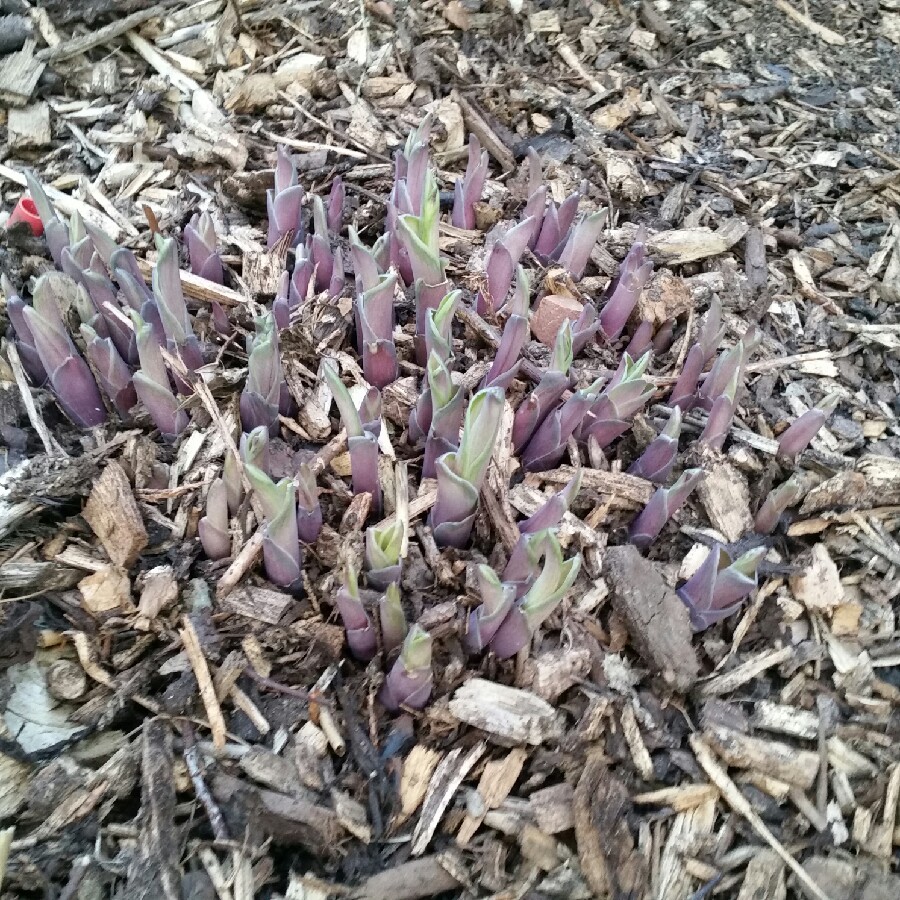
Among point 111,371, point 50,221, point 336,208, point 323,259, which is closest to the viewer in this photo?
point 111,371

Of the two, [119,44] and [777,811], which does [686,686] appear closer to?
[777,811]

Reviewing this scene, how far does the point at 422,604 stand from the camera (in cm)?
127

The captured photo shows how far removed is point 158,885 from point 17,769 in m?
0.27

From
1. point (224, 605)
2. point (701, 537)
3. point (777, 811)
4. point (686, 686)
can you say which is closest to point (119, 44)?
point (224, 605)

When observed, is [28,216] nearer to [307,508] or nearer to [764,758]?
[307,508]

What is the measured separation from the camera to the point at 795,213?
2061 mm

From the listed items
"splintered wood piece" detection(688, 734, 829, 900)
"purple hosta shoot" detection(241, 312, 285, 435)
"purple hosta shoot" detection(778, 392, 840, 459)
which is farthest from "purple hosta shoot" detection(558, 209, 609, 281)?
"splintered wood piece" detection(688, 734, 829, 900)

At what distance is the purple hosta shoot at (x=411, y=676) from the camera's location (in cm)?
106

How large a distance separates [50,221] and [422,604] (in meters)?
1.03

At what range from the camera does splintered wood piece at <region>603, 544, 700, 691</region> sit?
1.25 m

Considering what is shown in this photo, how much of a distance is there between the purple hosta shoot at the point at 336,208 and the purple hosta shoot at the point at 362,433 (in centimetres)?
59

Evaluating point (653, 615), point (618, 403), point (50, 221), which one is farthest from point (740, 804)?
point (50, 221)

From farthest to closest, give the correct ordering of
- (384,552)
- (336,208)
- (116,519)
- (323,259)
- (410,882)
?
(336,208) → (323,259) → (116,519) → (384,552) → (410,882)

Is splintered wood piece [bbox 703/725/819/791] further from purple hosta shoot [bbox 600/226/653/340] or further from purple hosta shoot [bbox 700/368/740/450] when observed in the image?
purple hosta shoot [bbox 600/226/653/340]
